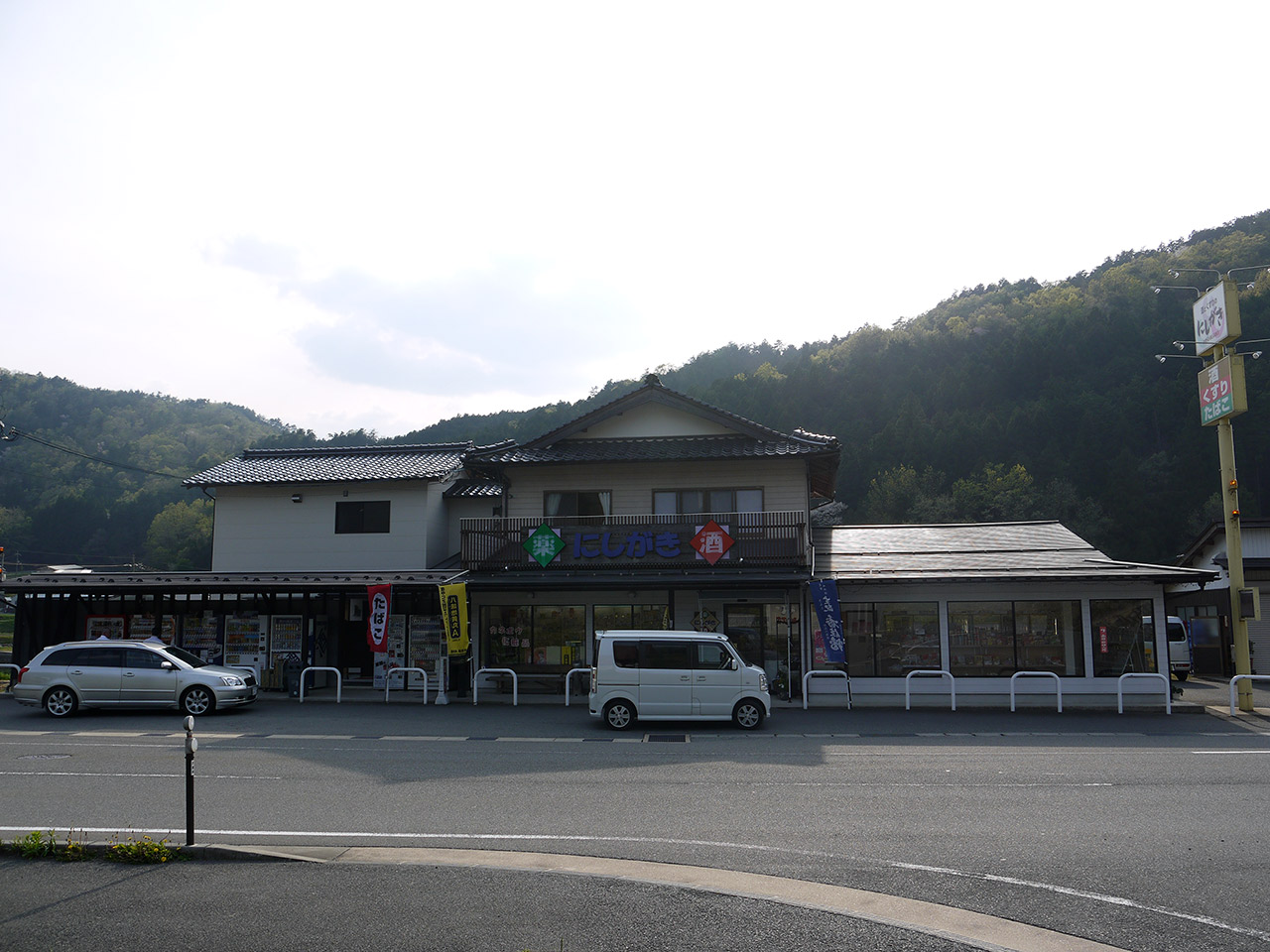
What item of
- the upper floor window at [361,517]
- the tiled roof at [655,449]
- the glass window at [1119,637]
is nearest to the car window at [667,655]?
the tiled roof at [655,449]

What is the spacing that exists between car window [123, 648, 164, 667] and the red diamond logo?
11.8 metres

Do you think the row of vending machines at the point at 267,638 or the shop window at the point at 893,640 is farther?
the row of vending machines at the point at 267,638

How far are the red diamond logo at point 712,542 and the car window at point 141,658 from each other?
11.8m

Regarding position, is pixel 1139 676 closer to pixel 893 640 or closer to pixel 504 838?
pixel 893 640

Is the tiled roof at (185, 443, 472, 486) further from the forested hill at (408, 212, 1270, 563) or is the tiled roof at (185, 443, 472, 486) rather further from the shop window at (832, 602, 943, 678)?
the forested hill at (408, 212, 1270, 563)

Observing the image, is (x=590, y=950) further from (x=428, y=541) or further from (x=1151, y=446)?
(x=1151, y=446)

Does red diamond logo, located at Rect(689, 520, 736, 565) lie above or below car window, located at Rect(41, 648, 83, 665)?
above

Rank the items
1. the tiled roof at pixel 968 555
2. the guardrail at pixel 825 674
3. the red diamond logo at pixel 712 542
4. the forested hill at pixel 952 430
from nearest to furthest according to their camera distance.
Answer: the guardrail at pixel 825 674
the tiled roof at pixel 968 555
the red diamond logo at pixel 712 542
the forested hill at pixel 952 430

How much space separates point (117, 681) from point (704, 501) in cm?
1386

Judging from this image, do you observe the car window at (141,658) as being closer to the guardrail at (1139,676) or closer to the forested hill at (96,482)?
the guardrail at (1139,676)

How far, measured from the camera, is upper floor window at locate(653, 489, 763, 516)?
2231 cm

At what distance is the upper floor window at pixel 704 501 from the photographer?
22.3 m

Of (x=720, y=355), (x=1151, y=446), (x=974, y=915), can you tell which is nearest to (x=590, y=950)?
(x=974, y=915)

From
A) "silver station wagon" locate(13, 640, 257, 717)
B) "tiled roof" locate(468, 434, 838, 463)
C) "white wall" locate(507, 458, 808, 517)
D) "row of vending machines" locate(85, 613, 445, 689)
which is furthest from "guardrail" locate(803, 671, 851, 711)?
"silver station wagon" locate(13, 640, 257, 717)
